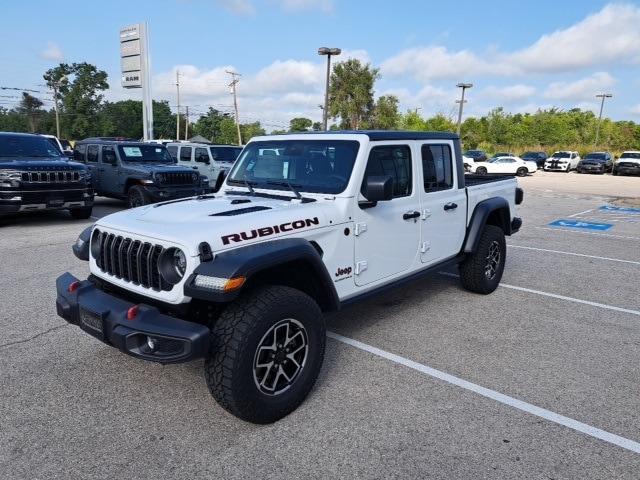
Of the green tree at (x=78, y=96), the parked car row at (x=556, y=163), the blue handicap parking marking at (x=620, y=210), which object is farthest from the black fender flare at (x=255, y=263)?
the green tree at (x=78, y=96)

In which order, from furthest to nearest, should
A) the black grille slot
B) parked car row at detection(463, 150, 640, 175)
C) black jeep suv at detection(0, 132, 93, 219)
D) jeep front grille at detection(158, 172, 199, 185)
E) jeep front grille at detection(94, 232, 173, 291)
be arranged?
parked car row at detection(463, 150, 640, 175)
jeep front grille at detection(158, 172, 199, 185)
black jeep suv at detection(0, 132, 93, 219)
the black grille slot
jeep front grille at detection(94, 232, 173, 291)

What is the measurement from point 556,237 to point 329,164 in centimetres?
773

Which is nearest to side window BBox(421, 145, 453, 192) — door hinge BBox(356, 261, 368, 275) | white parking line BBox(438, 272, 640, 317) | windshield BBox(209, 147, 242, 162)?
door hinge BBox(356, 261, 368, 275)

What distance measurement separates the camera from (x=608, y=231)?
35.9 feet

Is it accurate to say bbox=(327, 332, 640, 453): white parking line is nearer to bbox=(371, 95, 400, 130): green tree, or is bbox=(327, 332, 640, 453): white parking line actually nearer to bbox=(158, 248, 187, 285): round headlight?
bbox=(158, 248, 187, 285): round headlight

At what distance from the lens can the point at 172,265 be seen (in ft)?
9.59

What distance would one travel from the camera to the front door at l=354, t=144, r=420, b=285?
3811mm

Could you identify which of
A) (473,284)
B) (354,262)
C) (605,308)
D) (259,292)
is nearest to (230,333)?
(259,292)

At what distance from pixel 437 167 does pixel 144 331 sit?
10.7 ft

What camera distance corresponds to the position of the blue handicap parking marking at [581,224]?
11539mm

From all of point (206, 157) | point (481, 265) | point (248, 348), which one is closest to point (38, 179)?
point (206, 157)

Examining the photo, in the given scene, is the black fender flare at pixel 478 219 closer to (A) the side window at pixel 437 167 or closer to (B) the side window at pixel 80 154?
(A) the side window at pixel 437 167

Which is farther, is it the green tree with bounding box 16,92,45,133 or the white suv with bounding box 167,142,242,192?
the green tree with bounding box 16,92,45,133

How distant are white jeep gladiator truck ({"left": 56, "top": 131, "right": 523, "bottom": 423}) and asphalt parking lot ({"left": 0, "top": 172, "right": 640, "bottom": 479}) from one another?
388 mm
